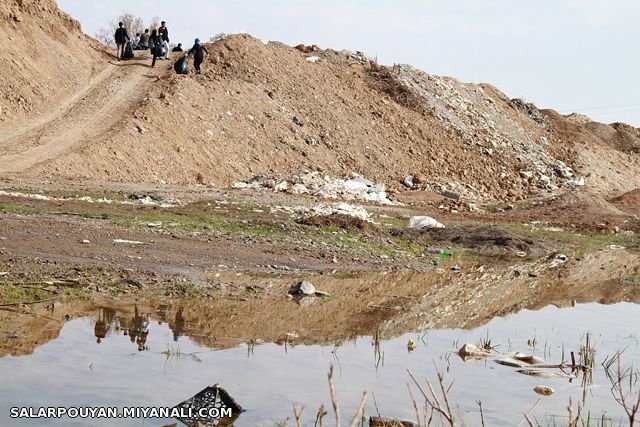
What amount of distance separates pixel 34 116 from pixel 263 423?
78.5 feet

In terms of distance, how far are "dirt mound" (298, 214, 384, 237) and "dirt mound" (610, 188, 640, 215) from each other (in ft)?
58.5

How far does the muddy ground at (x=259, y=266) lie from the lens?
9.34m

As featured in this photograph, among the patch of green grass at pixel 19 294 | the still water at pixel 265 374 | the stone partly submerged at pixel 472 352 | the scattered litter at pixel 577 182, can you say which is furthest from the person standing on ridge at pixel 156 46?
the stone partly submerged at pixel 472 352

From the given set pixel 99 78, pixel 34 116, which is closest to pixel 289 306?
pixel 34 116

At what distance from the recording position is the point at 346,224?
16.4 metres

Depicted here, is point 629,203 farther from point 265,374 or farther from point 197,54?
point 265,374

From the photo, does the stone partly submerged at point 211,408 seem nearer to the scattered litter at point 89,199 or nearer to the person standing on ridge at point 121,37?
the scattered litter at point 89,199

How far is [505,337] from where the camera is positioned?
970cm

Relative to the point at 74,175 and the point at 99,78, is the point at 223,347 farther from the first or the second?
the point at 99,78

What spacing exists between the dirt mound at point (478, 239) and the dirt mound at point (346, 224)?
1.38m

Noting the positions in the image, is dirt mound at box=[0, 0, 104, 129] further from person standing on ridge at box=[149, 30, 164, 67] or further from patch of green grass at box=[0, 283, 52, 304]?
patch of green grass at box=[0, 283, 52, 304]

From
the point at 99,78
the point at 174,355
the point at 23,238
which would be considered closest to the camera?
the point at 174,355

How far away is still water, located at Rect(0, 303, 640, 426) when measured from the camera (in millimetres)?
6056

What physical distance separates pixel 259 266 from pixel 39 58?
823 inches
